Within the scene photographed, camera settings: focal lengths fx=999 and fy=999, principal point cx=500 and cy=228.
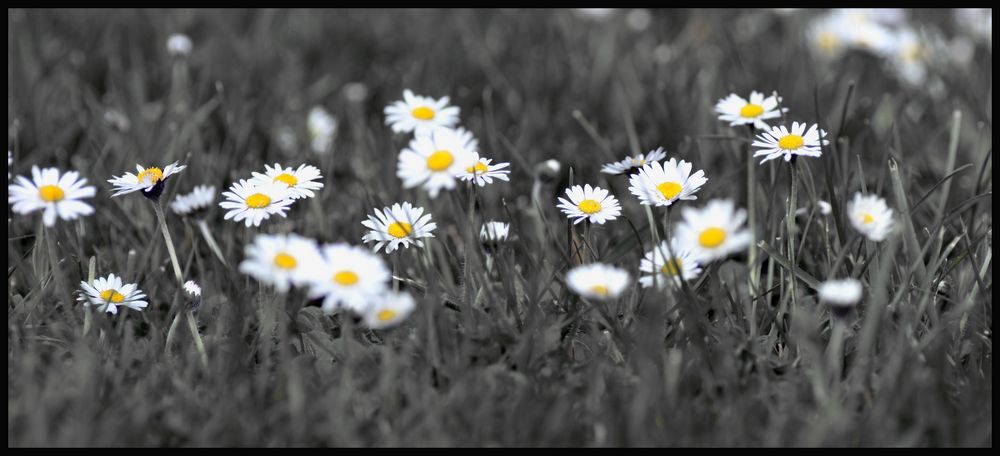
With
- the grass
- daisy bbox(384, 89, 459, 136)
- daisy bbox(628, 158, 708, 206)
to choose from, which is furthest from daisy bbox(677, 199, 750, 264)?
daisy bbox(384, 89, 459, 136)

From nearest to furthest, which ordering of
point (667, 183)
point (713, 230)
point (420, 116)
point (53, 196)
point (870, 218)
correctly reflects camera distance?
1. point (713, 230)
2. point (870, 218)
3. point (53, 196)
4. point (667, 183)
5. point (420, 116)

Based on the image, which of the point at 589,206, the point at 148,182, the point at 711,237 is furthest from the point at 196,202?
the point at 711,237

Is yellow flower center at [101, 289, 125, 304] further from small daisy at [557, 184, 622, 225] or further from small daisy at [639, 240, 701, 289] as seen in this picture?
small daisy at [639, 240, 701, 289]

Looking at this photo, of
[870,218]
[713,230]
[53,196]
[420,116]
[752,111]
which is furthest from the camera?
[420,116]

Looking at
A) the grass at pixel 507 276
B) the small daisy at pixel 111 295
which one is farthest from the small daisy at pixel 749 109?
the small daisy at pixel 111 295

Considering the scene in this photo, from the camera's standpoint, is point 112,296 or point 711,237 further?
point 112,296

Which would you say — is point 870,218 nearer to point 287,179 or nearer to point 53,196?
point 287,179
